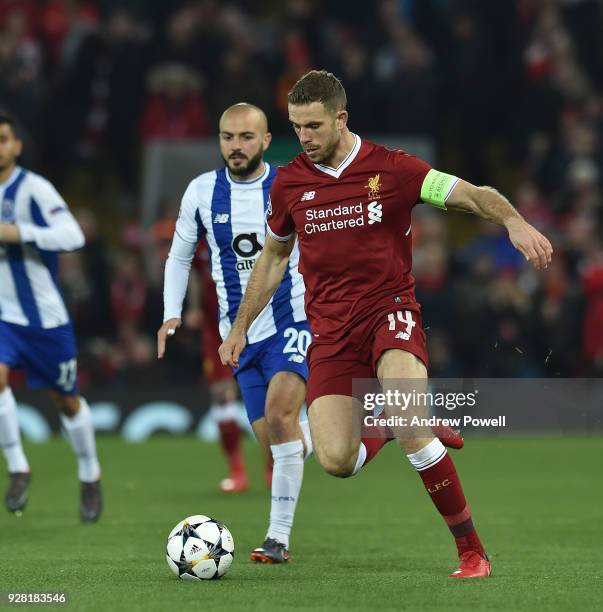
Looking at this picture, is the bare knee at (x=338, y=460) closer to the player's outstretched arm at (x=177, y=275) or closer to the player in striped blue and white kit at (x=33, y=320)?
the player's outstretched arm at (x=177, y=275)

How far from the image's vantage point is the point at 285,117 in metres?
17.0

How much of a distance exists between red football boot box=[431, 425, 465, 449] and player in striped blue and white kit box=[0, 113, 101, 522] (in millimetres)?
3087

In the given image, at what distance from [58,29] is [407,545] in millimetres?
11995

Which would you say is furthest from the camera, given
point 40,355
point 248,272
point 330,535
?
point 40,355

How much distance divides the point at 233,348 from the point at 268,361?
34.6 inches

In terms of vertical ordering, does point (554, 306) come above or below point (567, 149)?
below

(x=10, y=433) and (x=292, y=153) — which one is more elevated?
(x=292, y=153)

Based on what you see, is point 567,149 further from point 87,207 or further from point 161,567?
point 161,567

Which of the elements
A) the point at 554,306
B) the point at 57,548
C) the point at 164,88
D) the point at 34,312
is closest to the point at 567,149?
the point at 554,306

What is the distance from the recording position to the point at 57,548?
307 inches

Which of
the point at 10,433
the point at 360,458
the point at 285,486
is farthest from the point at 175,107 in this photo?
the point at 360,458

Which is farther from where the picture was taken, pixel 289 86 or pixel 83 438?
pixel 289 86

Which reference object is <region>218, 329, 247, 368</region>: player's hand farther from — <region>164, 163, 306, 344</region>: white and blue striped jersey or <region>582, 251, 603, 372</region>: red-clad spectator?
<region>582, 251, 603, 372</region>: red-clad spectator

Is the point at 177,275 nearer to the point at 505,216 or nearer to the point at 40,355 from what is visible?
the point at 40,355
